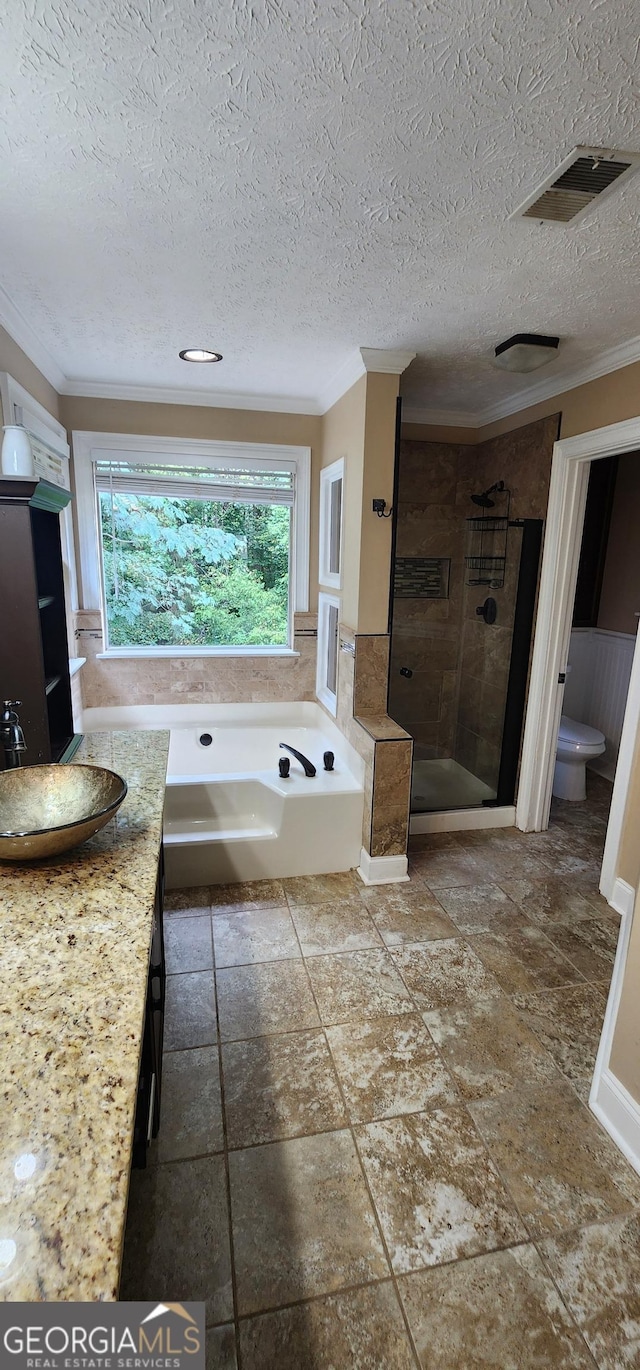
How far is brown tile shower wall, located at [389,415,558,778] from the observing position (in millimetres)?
3621

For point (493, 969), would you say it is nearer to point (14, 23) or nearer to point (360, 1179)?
point (360, 1179)

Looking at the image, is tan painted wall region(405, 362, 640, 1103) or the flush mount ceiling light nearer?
tan painted wall region(405, 362, 640, 1103)

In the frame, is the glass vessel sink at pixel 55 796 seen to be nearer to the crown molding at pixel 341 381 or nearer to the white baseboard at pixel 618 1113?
the white baseboard at pixel 618 1113

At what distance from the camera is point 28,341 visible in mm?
2568

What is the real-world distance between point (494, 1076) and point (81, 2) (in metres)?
2.60

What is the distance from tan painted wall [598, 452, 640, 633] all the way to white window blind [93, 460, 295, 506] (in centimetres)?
234

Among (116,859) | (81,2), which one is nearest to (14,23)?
(81,2)

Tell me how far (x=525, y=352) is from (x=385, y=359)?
0.58 meters

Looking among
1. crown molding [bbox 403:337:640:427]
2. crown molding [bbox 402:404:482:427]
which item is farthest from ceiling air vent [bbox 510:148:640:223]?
crown molding [bbox 402:404:482:427]

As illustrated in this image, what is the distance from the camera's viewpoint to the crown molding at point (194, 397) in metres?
3.32

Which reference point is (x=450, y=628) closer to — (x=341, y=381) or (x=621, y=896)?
(x=341, y=381)

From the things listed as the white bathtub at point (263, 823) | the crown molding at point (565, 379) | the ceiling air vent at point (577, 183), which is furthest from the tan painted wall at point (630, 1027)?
the crown molding at point (565, 379)

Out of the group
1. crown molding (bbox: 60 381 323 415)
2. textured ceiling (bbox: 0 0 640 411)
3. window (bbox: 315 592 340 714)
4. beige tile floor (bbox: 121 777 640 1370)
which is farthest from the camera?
window (bbox: 315 592 340 714)

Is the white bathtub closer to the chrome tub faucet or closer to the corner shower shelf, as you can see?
the chrome tub faucet
